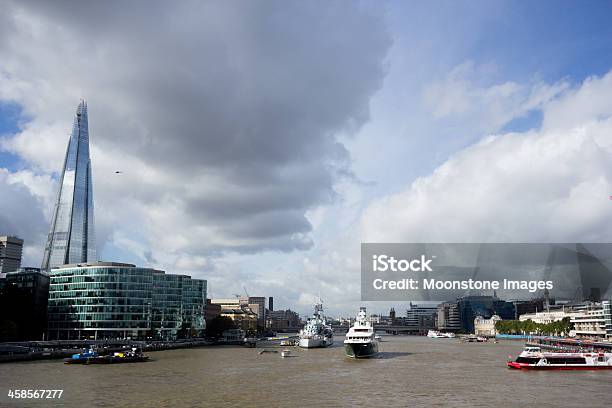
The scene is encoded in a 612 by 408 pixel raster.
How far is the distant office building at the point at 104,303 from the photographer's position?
575ft

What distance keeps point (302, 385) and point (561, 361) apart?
5501 centimetres

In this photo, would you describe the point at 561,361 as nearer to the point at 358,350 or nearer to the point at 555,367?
the point at 555,367

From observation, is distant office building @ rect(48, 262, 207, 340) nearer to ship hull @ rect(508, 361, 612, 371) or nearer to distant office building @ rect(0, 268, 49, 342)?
distant office building @ rect(0, 268, 49, 342)

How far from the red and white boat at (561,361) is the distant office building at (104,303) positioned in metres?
128

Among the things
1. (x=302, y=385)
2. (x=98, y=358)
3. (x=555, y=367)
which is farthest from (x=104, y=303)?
(x=555, y=367)

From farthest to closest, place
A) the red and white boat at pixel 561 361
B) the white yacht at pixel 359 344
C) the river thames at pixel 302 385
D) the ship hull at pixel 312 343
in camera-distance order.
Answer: the ship hull at pixel 312 343, the white yacht at pixel 359 344, the red and white boat at pixel 561 361, the river thames at pixel 302 385

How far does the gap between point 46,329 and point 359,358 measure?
11935 cm

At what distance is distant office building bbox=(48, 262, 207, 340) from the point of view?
175 metres

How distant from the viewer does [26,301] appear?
179 meters

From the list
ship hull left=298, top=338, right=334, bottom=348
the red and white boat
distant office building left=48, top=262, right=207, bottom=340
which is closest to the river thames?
the red and white boat

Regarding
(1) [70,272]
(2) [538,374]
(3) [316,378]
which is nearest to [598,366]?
(2) [538,374]

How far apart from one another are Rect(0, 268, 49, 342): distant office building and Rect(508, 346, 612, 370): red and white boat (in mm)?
138873

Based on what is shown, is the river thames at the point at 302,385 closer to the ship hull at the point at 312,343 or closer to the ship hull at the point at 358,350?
the ship hull at the point at 358,350

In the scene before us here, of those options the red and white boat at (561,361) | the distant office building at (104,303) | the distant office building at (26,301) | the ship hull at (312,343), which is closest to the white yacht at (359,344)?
the red and white boat at (561,361)
